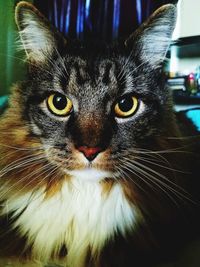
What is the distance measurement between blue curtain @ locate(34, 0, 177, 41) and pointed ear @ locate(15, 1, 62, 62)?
44 centimetres

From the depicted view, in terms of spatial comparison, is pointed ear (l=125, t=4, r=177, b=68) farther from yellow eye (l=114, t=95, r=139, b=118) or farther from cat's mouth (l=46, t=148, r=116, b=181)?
cat's mouth (l=46, t=148, r=116, b=181)

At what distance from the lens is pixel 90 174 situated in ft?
2.65

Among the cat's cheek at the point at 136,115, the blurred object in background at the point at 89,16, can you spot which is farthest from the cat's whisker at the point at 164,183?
the blurred object in background at the point at 89,16

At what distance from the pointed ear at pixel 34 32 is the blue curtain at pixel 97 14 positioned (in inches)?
17.2

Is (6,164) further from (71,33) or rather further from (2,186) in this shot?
(71,33)

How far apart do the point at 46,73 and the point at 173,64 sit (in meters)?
0.39

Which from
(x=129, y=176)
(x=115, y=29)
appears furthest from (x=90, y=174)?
(x=115, y=29)

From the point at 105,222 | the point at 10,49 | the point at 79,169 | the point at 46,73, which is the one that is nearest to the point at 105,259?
the point at 105,222

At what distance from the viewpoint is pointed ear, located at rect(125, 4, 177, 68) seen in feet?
2.87

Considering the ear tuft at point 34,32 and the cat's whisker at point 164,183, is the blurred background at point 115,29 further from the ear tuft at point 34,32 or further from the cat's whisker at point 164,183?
the cat's whisker at point 164,183

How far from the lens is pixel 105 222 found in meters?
0.86

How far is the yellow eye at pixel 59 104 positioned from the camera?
844 mm

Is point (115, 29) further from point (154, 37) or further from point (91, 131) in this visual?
point (91, 131)

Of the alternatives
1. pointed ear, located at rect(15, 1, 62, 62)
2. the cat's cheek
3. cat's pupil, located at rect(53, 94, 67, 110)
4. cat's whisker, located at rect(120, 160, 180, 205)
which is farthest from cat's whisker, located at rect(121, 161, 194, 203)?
pointed ear, located at rect(15, 1, 62, 62)
